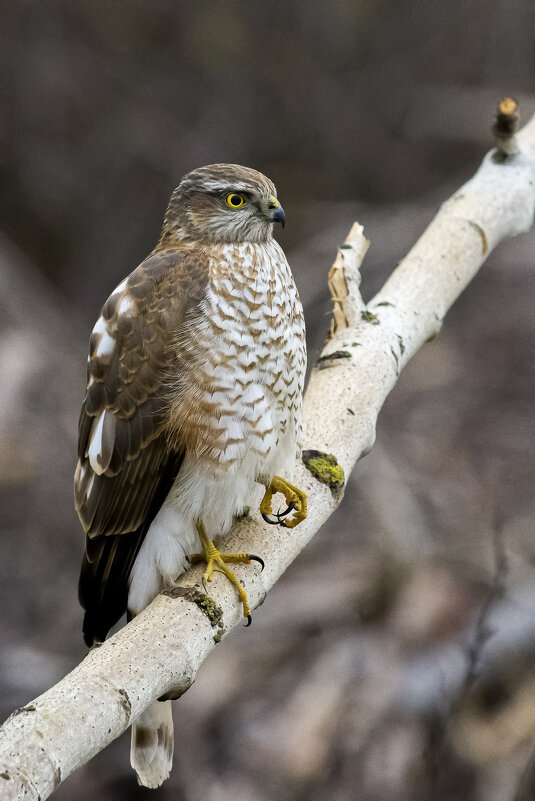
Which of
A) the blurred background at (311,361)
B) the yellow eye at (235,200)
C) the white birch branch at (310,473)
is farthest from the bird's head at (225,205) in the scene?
the blurred background at (311,361)

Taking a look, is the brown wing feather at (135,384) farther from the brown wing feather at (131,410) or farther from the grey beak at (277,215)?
the grey beak at (277,215)

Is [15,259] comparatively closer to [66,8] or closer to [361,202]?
[66,8]

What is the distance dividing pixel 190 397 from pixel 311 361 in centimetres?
234

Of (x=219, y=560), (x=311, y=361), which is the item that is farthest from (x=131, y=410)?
(x=311, y=361)

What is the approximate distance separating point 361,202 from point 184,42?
1114 mm

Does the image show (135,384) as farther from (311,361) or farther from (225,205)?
(311,361)

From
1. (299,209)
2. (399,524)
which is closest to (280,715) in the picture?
(399,524)

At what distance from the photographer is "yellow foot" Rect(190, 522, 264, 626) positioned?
6.44 feet

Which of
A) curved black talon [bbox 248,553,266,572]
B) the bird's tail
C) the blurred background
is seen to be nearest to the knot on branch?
the blurred background

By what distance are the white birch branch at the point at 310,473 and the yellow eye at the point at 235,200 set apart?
24.0 inches

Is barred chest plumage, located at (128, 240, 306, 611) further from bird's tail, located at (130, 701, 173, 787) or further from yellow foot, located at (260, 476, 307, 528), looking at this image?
bird's tail, located at (130, 701, 173, 787)

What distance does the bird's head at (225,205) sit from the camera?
6.78 feet

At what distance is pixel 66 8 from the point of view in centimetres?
399

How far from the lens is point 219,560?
2.01m
